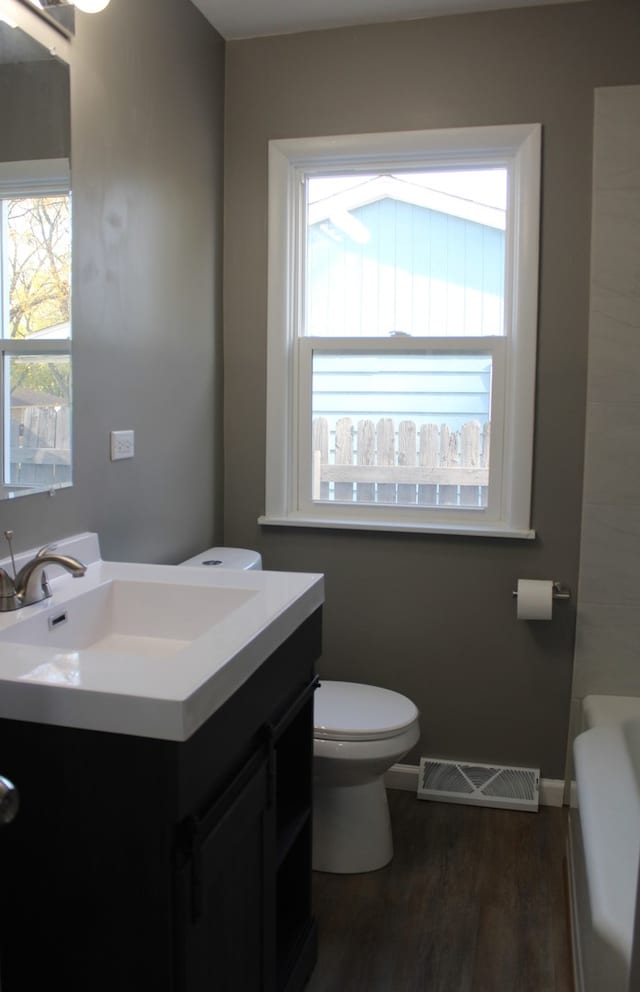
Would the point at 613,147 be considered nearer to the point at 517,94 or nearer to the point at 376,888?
the point at 517,94

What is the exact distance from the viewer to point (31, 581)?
5.38ft

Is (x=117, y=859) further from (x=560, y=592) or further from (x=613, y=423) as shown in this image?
(x=613, y=423)

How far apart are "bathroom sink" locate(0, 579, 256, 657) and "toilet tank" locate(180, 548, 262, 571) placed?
0.65 m

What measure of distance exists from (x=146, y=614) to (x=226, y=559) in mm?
771

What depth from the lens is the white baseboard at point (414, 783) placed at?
9.35 ft

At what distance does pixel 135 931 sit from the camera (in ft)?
3.94

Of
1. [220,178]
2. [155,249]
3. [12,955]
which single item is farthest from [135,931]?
[220,178]

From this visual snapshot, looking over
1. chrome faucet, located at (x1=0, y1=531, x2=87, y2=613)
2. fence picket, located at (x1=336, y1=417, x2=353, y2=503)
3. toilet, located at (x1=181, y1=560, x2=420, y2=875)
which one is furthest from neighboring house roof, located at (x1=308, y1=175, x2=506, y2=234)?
chrome faucet, located at (x1=0, y1=531, x2=87, y2=613)

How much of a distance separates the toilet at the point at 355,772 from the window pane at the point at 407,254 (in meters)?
1.03

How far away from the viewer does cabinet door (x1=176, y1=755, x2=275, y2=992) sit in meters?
1.22

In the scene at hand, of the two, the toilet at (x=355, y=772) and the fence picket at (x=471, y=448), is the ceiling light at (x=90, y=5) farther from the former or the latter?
the fence picket at (x=471, y=448)

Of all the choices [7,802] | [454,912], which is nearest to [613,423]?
[454,912]

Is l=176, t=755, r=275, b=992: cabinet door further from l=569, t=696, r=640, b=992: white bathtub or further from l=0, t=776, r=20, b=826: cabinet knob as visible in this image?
l=569, t=696, r=640, b=992: white bathtub

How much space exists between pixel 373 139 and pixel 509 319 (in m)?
0.74
